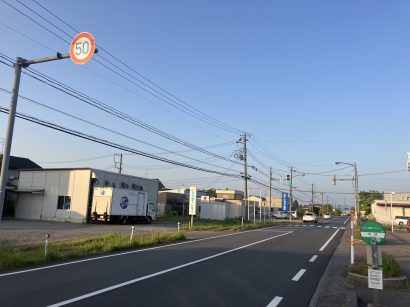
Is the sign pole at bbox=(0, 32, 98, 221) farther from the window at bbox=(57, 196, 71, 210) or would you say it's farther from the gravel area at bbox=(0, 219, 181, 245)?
the window at bbox=(57, 196, 71, 210)

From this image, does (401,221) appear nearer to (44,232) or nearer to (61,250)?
(44,232)

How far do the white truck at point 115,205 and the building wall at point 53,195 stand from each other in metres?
1.36

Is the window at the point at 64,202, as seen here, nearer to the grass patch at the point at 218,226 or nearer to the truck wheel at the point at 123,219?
the truck wheel at the point at 123,219

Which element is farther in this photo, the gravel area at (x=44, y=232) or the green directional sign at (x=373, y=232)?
the gravel area at (x=44, y=232)

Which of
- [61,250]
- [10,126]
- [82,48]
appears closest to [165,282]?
[82,48]

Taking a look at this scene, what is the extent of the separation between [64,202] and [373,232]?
130 feet

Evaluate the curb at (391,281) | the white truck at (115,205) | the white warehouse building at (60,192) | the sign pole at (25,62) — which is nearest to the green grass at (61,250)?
the sign pole at (25,62)

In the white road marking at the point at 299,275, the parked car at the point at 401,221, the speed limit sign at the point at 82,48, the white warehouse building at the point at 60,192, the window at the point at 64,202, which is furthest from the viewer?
the parked car at the point at 401,221

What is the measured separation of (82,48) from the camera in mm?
11219

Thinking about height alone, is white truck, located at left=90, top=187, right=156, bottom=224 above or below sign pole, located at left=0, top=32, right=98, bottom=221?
below

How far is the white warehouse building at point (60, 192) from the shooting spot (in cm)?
4225

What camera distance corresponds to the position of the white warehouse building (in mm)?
42250

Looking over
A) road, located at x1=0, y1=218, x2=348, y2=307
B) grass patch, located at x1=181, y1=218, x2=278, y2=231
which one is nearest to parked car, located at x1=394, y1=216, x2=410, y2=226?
grass patch, located at x1=181, y1=218, x2=278, y2=231

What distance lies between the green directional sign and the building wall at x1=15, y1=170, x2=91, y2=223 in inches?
1439
